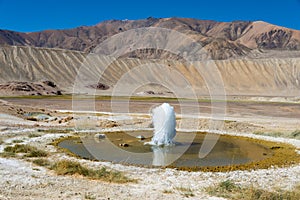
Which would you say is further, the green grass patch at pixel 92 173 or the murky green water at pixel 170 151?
the murky green water at pixel 170 151

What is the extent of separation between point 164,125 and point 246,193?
Result: 32.3 feet

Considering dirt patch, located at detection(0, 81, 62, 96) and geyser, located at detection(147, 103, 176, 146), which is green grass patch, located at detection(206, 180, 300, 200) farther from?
dirt patch, located at detection(0, 81, 62, 96)

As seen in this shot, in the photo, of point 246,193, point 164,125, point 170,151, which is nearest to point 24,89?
point 164,125

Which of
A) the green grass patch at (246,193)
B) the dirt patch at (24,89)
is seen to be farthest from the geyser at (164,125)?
the dirt patch at (24,89)

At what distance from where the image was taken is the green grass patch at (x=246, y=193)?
10.8 metres

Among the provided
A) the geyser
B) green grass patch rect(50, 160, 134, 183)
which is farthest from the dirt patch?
green grass patch rect(50, 160, 134, 183)

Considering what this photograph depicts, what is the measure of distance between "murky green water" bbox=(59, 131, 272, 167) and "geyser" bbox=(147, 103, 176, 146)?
63 centimetres

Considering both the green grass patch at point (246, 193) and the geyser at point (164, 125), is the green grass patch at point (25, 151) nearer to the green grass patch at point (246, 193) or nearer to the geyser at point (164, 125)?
the geyser at point (164, 125)

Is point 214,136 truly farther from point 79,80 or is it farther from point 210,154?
point 79,80

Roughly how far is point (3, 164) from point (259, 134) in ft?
62.6

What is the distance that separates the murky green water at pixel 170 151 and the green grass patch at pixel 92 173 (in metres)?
2.81

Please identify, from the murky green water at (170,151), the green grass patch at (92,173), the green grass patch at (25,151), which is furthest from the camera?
the murky green water at (170,151)

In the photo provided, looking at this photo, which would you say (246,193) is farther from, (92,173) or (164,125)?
(164,125)

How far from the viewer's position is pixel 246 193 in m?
11.2
